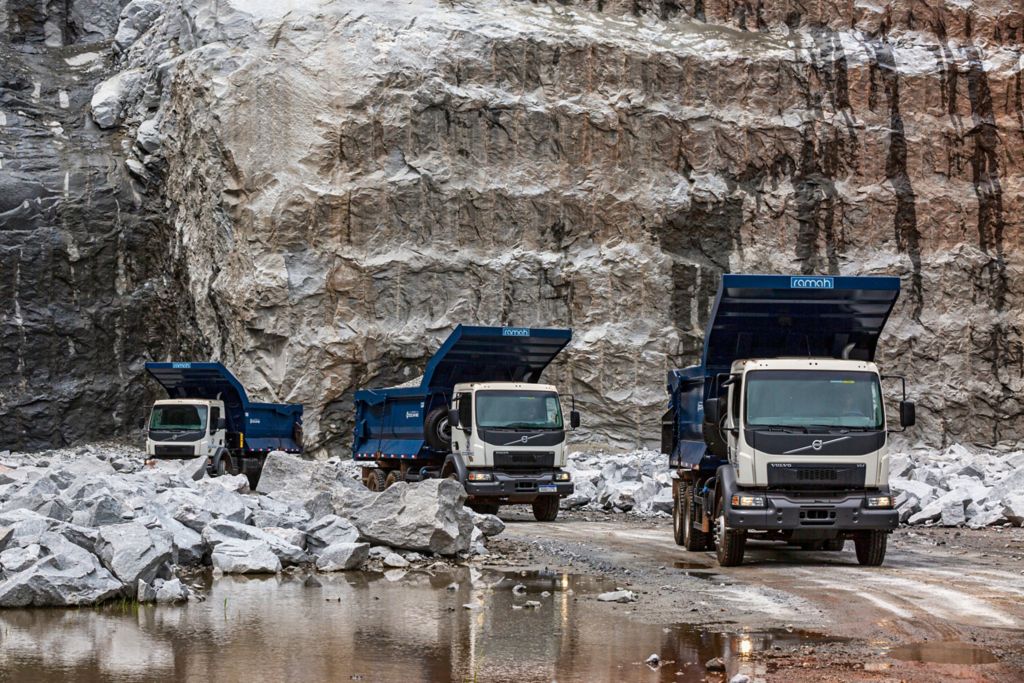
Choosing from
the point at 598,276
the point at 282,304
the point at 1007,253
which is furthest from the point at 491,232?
the point at 1007,253

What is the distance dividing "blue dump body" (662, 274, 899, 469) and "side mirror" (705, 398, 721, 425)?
1.07 meters

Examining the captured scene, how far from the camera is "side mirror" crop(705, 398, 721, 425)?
1484cm

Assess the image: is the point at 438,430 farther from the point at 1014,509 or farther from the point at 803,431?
the point at 803,431

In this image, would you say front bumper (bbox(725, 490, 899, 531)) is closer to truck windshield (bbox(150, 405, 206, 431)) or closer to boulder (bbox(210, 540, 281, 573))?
boulder (bbox(210, 540, 281, 573))

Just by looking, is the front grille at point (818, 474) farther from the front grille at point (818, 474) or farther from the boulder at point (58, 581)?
the boulder at point (58, 581)

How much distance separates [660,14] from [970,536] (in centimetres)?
3350

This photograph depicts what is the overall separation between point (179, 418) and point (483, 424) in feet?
35.9

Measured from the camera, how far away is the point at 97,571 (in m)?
10.9

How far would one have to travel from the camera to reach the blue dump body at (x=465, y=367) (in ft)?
75.8

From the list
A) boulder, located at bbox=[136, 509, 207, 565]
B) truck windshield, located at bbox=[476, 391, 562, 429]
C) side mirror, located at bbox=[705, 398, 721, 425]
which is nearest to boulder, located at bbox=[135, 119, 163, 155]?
Answer: truck windshield, located at bbox=[476, 391, 562, 429]

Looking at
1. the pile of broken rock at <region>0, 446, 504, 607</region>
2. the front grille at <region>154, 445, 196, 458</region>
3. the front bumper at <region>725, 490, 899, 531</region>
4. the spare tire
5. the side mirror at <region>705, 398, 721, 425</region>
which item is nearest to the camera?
the pile of broken rock at <region>0, 446, 504, 607</region>

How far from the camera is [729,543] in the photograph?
14.3m

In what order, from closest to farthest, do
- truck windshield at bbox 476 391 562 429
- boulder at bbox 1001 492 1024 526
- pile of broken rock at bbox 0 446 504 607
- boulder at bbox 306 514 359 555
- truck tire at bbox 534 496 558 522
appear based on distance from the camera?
1. pile of broken rock at bbox 0 446 504 607
2. boulder at bbox 306 514 359 555
3. boulder at bbox 1001 492 1024 526
4. truck windshield at bbox 476 391 562 429
5. truck tire at bbox 534 496 558 522

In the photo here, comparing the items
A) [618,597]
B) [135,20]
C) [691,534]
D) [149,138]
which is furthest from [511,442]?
[135,20]
